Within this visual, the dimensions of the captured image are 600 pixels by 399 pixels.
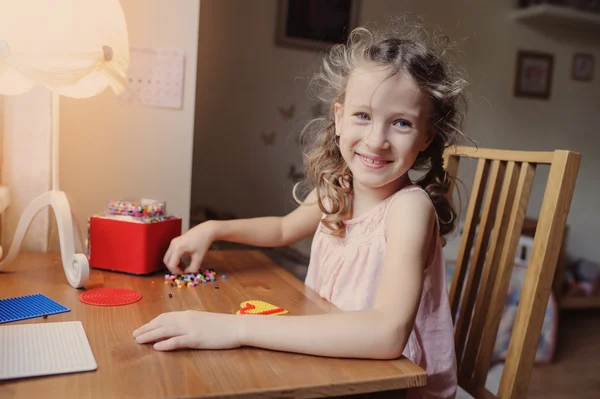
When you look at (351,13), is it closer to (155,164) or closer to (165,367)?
(155,164)

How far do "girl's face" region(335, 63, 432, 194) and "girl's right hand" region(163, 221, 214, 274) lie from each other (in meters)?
0.33

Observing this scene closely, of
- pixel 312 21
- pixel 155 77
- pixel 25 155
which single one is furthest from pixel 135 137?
pixel 312 21

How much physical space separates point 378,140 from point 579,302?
2.65 metres

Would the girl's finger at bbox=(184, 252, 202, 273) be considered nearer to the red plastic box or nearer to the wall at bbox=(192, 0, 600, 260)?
the red plastic box

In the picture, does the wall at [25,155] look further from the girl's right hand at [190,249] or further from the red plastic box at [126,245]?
the girl's right hand at [190,249]

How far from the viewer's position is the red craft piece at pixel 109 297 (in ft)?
2.59

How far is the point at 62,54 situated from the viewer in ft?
3.03

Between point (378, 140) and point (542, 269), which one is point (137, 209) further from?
point (542, 269)

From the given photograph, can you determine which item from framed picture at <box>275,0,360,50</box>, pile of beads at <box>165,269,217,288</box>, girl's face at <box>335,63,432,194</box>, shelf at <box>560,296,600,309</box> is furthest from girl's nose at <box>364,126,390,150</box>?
shelf at <box>560,296,600,309</box>

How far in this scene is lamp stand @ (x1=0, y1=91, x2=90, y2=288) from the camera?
0.86 m

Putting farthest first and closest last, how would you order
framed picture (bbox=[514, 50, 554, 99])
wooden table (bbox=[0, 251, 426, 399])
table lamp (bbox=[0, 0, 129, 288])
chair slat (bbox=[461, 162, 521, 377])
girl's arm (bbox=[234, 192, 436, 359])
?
framed picture (bbox=[514, 50, 554, 99]) < chair slat (bbox=[461, 162, 521, 377]) < table lamp (bbox=[0, 0, 129, 288]) < girl's arm (bbox=[234, 192, 436, 359]) < wooden table (bbox=[0, 251, 426, 399])

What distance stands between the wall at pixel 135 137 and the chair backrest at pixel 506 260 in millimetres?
684

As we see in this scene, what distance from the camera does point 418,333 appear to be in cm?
90

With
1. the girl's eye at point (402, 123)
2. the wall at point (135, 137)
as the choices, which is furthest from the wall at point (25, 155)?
the girl's eye at point (402, 123)
